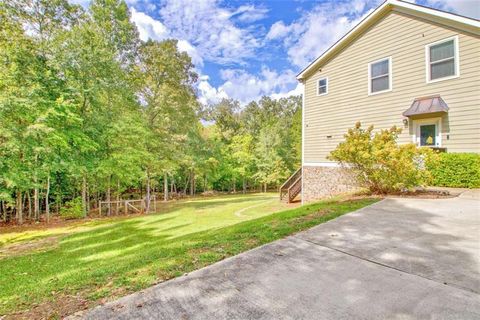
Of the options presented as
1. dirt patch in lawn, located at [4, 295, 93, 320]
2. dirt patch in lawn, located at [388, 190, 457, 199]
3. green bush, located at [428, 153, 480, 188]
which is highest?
green bush, located at [428, 153, 480, 188]

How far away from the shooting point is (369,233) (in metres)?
4.30

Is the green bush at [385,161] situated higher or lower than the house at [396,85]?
lower

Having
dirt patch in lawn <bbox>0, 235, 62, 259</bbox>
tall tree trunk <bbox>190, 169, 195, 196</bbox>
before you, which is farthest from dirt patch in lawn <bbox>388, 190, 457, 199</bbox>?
tall tree trunk <bbox>190, 169, 195, 196</bbox>

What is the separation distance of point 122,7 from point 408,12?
50.5 ft

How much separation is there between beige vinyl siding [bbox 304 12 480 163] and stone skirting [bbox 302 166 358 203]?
2.14ft

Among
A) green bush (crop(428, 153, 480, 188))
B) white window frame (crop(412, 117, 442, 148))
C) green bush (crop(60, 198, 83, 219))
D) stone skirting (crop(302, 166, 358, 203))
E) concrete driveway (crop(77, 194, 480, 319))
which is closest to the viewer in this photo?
concrete driveway (crop(77, 194, 480, 319))

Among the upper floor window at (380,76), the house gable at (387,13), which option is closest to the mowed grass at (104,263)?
the upper floor window at (380,76)

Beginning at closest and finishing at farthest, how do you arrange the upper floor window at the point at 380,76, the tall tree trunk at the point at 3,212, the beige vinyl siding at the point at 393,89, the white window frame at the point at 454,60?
the beige vinyl siding at the point at 393,89
the white window frame at the point at 454,60
the upper floor window at the point at 380,76
the tall tree trunk at the point at 3,212

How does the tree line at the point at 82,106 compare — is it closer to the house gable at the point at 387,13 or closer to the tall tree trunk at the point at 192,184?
the tall tree trunk at the point at 192,184

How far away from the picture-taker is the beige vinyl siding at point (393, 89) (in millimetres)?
7945

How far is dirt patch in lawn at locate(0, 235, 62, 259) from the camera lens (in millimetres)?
6934

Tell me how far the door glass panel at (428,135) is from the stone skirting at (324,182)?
8.90ft

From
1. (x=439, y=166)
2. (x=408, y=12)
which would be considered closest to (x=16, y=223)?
(x=439, y=166)

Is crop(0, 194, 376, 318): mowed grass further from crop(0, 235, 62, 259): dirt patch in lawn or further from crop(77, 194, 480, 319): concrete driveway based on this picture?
crop(77, 194, 480, 319): concrete driveway
